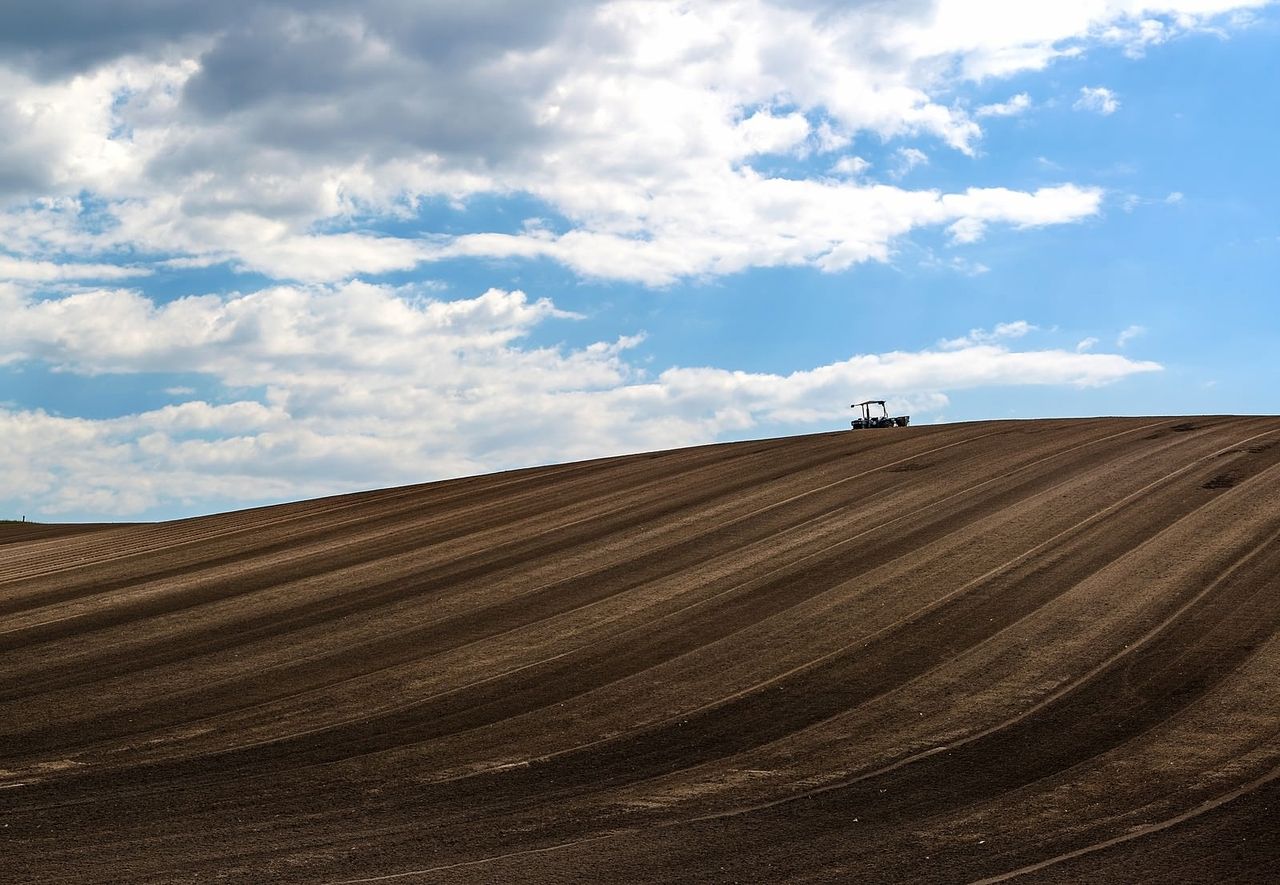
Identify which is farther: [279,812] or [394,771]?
[394,771]

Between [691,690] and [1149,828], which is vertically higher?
[691,690]

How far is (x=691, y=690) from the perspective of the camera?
683 inches

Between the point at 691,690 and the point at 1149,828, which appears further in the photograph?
the point at 691,690

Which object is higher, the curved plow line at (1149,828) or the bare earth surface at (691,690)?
the bare earth surface at (691,690)

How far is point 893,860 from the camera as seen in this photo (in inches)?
426

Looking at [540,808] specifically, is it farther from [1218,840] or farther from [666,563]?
[666,563]

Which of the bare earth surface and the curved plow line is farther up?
the bare earth surface

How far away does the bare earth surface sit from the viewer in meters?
11.4

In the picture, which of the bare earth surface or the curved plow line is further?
the bare earth surface

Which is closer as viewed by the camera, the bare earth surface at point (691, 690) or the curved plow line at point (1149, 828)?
the curved plow line at point (1149, 828)

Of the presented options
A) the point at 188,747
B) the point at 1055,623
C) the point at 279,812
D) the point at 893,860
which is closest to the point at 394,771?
the point at 279,812

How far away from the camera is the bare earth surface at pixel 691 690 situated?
1141cm

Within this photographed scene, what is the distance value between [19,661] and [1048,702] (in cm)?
1583

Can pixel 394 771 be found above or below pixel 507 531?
below
